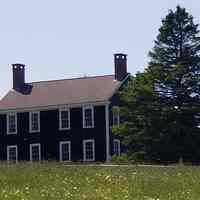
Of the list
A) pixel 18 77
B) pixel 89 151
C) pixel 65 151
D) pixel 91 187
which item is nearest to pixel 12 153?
pixel 65 151

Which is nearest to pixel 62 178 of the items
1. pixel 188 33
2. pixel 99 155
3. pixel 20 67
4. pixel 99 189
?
pixel 99 189

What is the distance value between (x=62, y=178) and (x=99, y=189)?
3184 millimetres

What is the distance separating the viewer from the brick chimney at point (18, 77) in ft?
221

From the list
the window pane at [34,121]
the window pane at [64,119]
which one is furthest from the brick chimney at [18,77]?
the window pane at [64,119]

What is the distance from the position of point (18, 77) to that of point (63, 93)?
512 centimetres

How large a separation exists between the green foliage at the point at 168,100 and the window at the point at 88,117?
756 centimetres

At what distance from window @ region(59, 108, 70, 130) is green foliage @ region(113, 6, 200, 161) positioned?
981 centimetres

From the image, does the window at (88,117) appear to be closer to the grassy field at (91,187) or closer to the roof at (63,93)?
the roof at (63,93)

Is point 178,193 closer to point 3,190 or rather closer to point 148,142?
point 3,190

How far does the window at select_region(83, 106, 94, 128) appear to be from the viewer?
60.4m

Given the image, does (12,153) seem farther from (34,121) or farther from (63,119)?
(63,119)

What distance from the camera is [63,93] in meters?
64.6

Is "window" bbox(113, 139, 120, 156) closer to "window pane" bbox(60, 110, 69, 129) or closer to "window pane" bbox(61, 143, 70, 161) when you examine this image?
"window pane" bbox(61, 143, 70, 161)

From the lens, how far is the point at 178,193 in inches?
618
